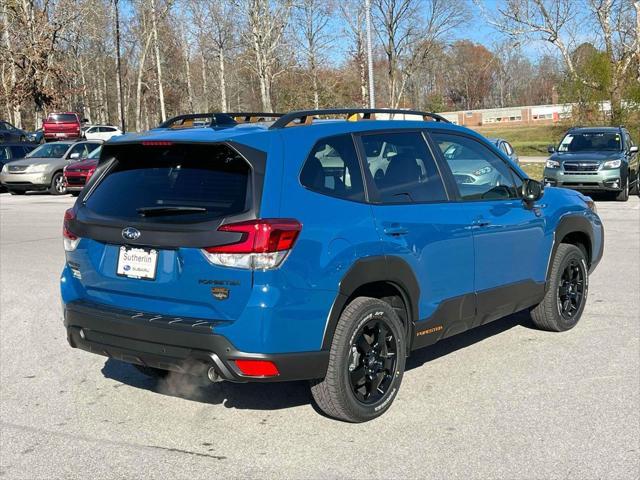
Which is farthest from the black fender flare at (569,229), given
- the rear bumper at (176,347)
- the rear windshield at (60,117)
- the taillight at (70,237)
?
the rear windshield at (60,117)

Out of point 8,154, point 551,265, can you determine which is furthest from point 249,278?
point 8,154

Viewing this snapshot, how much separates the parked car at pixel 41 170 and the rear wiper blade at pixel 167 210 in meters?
21.0

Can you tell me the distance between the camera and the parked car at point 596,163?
1791 centimetres

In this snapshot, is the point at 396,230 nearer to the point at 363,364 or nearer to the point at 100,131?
the point at 363,364

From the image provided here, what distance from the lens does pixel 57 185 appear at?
2430cm

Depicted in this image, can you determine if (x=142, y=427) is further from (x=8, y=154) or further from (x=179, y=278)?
(x=8, y=154)

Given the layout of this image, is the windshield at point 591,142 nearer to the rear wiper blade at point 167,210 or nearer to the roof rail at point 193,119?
the roof rail at point 193,119

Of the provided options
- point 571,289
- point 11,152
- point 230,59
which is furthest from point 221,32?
point 571,289

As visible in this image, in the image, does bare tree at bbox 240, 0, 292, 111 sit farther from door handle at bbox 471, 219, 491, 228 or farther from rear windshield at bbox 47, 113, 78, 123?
door handle at bbox 471, 219, 491, 228

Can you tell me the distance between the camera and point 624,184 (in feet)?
59.2

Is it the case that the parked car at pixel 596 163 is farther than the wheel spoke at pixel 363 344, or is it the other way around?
the parked car at pixel 596 163

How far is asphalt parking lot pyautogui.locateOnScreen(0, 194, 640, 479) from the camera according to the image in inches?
157

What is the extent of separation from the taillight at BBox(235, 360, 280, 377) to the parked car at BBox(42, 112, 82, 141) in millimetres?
44810

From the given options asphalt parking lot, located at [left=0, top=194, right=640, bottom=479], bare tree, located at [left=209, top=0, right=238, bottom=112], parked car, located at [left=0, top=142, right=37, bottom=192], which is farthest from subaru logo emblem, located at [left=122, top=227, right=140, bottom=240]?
bare tree, located at [left=209, top=0, right=238, bottom=112]
